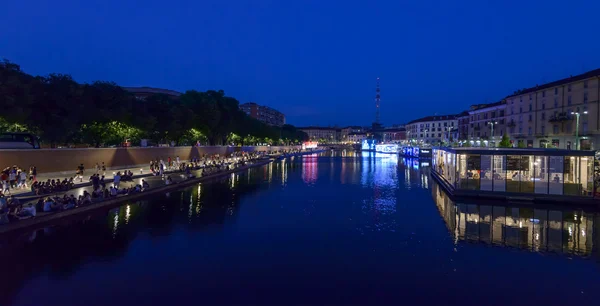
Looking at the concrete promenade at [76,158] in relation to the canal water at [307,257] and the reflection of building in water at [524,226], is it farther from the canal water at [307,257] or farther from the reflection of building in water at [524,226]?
the reflection of building in water at [524,226]

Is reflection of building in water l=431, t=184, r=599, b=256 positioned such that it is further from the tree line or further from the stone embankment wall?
the tree line

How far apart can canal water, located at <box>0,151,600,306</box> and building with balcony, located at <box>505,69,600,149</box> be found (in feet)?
106

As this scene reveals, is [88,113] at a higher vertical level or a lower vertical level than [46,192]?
higher

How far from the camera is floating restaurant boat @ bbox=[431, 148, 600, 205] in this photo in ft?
74.2

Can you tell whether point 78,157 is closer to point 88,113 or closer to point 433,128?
point 88,113

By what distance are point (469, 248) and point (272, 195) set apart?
53.2ft

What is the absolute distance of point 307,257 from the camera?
42.2 feet

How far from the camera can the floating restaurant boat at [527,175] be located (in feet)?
74.2

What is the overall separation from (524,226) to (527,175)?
7766 millimetres

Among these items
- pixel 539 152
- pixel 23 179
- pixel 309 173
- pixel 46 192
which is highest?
pixel 539 152

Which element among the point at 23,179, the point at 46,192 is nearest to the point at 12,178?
the point at 23,179

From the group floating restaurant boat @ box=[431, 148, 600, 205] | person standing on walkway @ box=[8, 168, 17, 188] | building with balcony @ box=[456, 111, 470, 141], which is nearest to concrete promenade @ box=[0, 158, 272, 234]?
person standing on walkway @ box=[8, 168, 17, 188]

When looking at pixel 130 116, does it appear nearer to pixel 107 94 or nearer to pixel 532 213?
pixel 107 94

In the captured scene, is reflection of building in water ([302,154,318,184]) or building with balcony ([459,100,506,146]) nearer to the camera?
reflection of building in water ([302,154,318,184])
